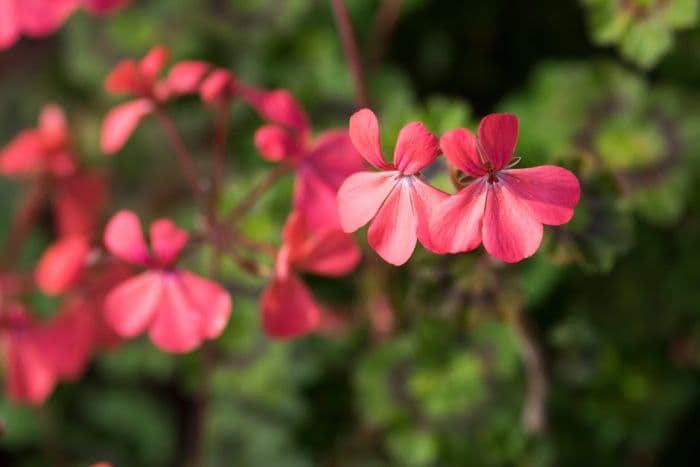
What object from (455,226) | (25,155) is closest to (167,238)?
(455,226)

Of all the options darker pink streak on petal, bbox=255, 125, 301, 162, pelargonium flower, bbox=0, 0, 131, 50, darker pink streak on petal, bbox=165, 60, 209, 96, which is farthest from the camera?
pelargonium flower, bbox=0, 0, 131, 50

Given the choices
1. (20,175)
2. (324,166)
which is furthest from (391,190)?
(20,175)

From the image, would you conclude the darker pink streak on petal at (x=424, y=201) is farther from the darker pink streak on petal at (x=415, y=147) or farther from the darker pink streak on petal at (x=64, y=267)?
the darker pink streak on petal at (x=64, y=267)

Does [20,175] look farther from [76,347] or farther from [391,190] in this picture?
[391,190]

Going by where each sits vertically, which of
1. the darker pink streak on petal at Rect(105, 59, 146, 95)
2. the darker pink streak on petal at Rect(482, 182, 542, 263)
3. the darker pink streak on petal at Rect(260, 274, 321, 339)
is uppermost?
the darker pink streak on petal at Rect(105, 59, 146, 95)

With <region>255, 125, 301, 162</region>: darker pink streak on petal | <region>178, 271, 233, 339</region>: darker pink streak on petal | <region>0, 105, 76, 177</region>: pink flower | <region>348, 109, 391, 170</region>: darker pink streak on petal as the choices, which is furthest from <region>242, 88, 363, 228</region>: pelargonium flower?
<region>0, 105, 76, 177</region>: pink flower

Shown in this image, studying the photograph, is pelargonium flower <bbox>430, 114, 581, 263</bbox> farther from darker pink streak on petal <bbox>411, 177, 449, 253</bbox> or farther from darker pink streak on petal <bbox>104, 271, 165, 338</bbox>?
darker pink streak on petal <bbox>104, 271, 165, 338</bbox>
